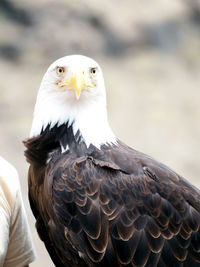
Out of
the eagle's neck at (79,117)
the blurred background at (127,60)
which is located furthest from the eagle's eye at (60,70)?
the blurred background at (127,60)

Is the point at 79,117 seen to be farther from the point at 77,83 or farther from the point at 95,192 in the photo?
the point at 95,192

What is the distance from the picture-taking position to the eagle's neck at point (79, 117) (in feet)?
7.14

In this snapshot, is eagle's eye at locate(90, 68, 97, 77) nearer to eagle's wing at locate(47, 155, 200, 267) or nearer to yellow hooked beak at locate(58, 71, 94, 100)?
yellow hooked beak at locate(58, 71, 94, 100)

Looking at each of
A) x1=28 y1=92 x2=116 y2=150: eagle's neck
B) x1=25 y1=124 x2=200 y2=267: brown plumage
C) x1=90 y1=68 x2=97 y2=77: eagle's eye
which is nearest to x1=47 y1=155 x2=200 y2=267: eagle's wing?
x1=25 y1=124 x2=200 y2=267: brown plumage

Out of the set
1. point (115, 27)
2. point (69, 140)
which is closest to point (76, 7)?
point (115, 27)

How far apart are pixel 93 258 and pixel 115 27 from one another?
3.49 m

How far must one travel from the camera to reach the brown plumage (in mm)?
1959

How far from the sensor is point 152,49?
5.25 meters

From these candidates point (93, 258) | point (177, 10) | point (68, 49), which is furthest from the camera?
point (177, 10)

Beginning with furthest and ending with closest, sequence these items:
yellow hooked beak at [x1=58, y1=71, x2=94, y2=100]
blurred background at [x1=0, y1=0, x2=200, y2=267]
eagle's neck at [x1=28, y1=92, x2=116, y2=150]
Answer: blurred background at [x1=0, y1=0, x2=200, y2=267], eagle's neck at [x1=28, y1=92, x2=116, y2=150], yellow hooked beak at [x1=58, y1=71, x2=94, y2=100]

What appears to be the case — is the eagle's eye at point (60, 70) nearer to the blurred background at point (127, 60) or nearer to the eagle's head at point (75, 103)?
the eagle's head at point (75, 103)

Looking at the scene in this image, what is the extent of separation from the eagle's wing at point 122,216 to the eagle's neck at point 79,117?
6.2 inches

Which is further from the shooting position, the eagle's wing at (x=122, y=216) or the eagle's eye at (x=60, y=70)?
the eagle's eye at (x=60, y=70)

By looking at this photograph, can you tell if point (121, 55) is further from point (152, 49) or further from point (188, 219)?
point (188, 219)
